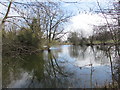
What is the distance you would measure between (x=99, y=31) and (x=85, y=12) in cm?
67

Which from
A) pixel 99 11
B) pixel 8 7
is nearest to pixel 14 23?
pixel 8 7

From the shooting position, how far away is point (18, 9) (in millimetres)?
2625

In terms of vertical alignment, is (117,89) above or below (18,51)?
below

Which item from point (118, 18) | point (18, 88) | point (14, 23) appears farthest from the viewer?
point (18, 88)

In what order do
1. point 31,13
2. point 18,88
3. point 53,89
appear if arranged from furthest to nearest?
point 18,88 < point 53,89 < point 31,13

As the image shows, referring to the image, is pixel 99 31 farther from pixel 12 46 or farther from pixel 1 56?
pixel 1 56

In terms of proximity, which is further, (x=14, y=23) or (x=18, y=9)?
(x=14, y=23)

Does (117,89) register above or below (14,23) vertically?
below

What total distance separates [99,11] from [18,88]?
3901mm

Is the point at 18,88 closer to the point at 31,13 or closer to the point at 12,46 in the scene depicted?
the point at 12,46

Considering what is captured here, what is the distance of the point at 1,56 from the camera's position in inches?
126

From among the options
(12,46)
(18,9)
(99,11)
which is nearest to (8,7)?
(18,9)

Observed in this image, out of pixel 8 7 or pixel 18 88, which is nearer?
pixel 8 7

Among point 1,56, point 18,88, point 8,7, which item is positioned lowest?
point 18,88
